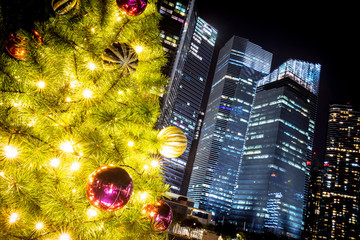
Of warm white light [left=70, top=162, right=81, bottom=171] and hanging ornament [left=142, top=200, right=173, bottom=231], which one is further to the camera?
hanging ornament [left=142, top=200, right=173, bottom=231]

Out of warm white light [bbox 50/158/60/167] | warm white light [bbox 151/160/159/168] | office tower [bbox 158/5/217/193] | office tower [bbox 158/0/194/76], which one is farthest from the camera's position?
office tower [bbox 158/5/217/193]

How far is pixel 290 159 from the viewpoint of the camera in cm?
9738

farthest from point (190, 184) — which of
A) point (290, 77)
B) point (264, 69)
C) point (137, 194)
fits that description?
point (137, 194)

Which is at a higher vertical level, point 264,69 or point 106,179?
point 264,69

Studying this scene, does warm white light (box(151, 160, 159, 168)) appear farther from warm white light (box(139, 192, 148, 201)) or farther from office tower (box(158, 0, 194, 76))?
office tower (box(158, 0, 194, 76))

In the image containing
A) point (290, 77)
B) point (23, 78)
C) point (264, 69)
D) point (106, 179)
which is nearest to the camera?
point (106, 179)

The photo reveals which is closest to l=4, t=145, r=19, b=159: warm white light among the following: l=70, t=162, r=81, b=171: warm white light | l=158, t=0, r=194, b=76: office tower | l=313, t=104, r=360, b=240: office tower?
l=70, t=162, r=81, b=171: warm white light

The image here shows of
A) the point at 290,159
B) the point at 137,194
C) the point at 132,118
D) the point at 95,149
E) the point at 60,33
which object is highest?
the point at 290,159

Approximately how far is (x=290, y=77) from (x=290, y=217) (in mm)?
66119

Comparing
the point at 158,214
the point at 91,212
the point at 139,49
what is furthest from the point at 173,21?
the point at 91,212

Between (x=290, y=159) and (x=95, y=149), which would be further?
(x=290, y=159)

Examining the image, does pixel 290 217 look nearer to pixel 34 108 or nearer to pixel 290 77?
pixel 290 77

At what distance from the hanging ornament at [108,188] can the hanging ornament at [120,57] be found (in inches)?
33.6

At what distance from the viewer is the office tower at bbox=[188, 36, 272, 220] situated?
12150 centimetres
